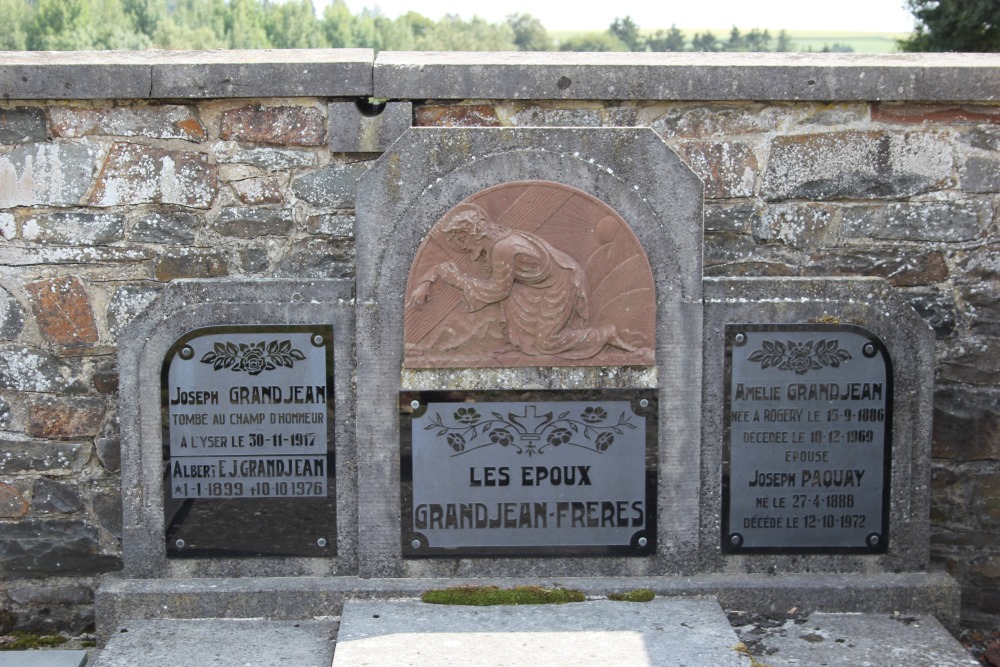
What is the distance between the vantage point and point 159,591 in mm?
3666

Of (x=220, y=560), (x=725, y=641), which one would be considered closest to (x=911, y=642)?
(x=725, y=641)

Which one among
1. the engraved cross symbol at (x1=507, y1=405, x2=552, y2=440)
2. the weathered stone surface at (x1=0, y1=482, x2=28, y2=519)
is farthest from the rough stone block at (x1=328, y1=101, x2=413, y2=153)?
the weathered stone surface at (x1=0, y1=482, x2=28, y2=519)

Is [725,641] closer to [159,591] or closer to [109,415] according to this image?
[159,591]

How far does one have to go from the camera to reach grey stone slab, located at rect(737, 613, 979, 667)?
336 centimetres

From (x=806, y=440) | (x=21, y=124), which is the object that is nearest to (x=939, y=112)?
(x=806, y=440)

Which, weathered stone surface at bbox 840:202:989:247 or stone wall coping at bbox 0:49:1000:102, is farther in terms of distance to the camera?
weathered stone surface at bbox 840:202:989:247

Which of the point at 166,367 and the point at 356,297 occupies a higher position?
the point at 356,297

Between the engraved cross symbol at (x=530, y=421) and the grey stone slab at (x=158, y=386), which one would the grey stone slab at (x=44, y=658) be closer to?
the grey stone slab at (x=158, y=386)

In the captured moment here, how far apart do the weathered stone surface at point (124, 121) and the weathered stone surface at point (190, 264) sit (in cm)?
44

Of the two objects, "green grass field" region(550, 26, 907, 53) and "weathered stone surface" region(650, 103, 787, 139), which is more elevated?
"green grass field" region(550, 26, 907, 53)

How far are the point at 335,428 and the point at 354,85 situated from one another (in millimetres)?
1273

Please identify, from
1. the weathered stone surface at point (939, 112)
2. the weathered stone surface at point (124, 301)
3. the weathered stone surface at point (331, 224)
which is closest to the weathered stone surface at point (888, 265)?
the weathered stone surface at point (939, 112)

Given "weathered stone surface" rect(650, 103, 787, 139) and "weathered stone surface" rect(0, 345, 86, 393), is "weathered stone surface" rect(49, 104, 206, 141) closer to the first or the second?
"weathered stone surface" rect(0, 345, 86, 393)

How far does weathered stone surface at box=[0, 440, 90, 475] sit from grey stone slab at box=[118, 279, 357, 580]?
0.62 m
